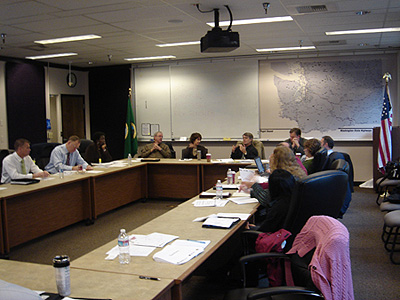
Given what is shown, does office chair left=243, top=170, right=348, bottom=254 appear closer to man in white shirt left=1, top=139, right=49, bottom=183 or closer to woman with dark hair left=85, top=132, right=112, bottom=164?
man in white shirt left=1, top=139, right=49, bottom=183

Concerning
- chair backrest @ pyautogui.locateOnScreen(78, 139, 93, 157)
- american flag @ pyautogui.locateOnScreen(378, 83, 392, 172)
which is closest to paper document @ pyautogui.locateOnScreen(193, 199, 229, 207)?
chair backrest @ pyautogui.locateOnScreen(78, 139, 93, 157)

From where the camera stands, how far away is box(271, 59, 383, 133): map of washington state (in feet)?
28.1

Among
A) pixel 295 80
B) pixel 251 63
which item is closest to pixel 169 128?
pixel 251 63

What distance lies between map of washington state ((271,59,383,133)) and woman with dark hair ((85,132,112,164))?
3987 millimetres

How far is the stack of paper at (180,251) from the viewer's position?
2377mm

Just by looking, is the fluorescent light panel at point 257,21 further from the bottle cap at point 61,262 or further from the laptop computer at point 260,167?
the bottle cap at point 61,262

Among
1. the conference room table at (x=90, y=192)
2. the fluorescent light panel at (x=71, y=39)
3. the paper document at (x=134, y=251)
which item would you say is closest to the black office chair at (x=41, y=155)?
the conference room table at (x=90, y=192)

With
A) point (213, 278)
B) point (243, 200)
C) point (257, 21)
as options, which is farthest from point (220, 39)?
point (213, 278)

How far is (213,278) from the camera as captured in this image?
3828 millimetres

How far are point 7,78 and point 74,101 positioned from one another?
7.44 ft

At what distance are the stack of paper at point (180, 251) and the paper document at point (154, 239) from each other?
0.25ft

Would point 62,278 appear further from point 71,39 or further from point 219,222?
point 71,39

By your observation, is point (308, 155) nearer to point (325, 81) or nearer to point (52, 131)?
point (325, 81)

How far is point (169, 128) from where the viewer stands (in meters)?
10.1
